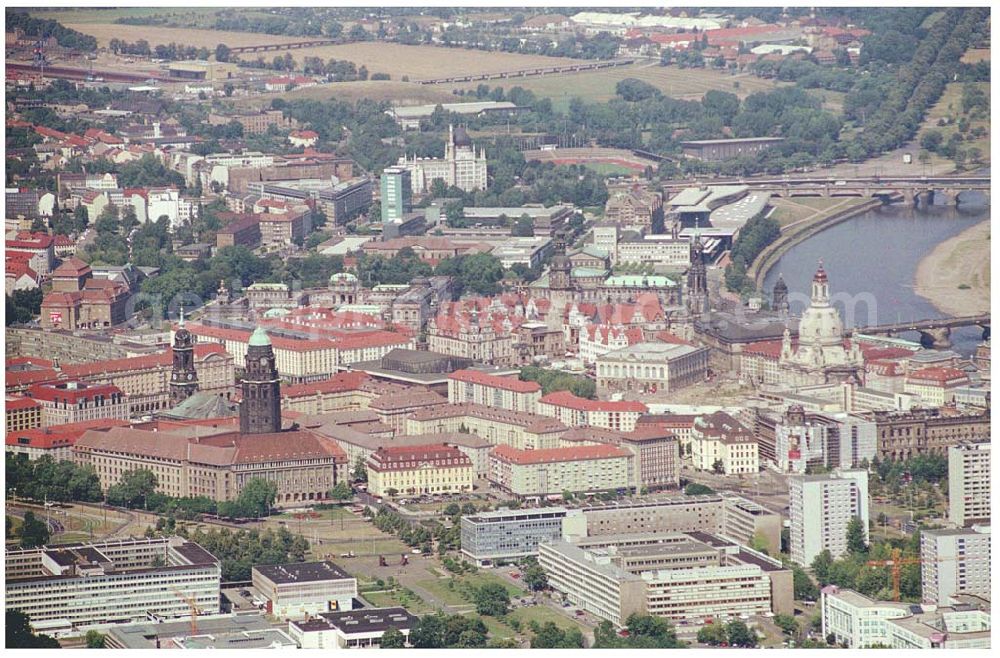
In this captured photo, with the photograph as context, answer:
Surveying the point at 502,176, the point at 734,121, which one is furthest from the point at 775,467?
the point at 734,121

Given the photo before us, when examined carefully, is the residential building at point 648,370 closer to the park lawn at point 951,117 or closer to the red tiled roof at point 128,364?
the red tiled roof at point 128,364

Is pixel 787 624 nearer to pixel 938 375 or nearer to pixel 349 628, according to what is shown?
pixel 349 628

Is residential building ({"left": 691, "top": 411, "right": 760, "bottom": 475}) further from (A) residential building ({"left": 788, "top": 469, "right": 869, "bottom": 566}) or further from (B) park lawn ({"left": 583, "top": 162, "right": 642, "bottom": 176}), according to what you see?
(B) park lawn ({"left": 583, "top": 162, "right": 642, "bottom": 176})

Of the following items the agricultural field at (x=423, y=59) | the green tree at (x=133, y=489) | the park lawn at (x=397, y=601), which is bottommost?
the park lawn at (x=397, y=601)

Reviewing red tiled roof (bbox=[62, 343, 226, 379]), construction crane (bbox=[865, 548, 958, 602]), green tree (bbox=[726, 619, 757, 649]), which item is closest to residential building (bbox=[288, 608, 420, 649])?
green tree (bbox=[726, 619, 757, 649])

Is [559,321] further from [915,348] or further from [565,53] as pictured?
[565,53]

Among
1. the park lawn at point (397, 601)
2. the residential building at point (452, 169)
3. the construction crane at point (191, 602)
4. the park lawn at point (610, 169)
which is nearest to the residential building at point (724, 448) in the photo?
the park lawn at point (397, 601)

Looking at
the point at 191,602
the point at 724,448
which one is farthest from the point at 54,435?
the point at 191,602
